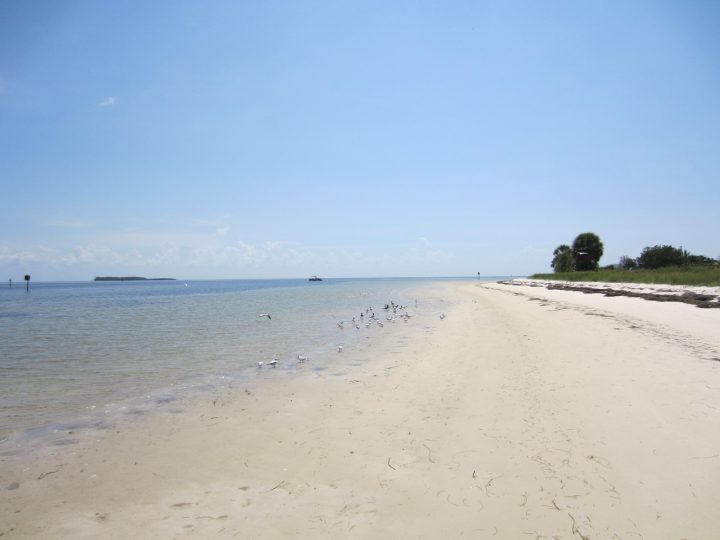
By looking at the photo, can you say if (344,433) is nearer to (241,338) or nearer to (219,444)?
(219,444)

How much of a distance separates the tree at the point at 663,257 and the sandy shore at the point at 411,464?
82109 mm

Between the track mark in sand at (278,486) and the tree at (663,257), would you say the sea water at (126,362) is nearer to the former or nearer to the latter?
the track mark in sand at (278,486)

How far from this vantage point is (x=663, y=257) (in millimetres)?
74812

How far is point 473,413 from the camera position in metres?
6.69

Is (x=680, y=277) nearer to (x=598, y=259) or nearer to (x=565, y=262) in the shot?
(x=565, y=262)

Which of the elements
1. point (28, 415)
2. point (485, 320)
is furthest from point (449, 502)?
point (485, 320)

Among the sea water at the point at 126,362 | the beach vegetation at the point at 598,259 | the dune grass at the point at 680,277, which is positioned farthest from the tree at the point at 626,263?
the sea water at the point at 126,362

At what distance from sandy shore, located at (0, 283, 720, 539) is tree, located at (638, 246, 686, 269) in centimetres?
8211

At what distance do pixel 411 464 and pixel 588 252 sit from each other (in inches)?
3756

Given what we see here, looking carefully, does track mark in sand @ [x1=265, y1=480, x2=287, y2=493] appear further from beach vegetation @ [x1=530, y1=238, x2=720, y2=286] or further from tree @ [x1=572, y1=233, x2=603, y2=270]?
tree @ [x1=572, y1=233, x2=603, y2=270]

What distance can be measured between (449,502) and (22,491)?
199 inches

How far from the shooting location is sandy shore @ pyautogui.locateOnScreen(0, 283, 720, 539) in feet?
12.5

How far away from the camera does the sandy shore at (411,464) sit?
3805mm

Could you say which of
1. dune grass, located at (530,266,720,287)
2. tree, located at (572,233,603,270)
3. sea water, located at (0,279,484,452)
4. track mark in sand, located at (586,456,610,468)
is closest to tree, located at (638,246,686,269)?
tree, located at (572,233,603,270)
